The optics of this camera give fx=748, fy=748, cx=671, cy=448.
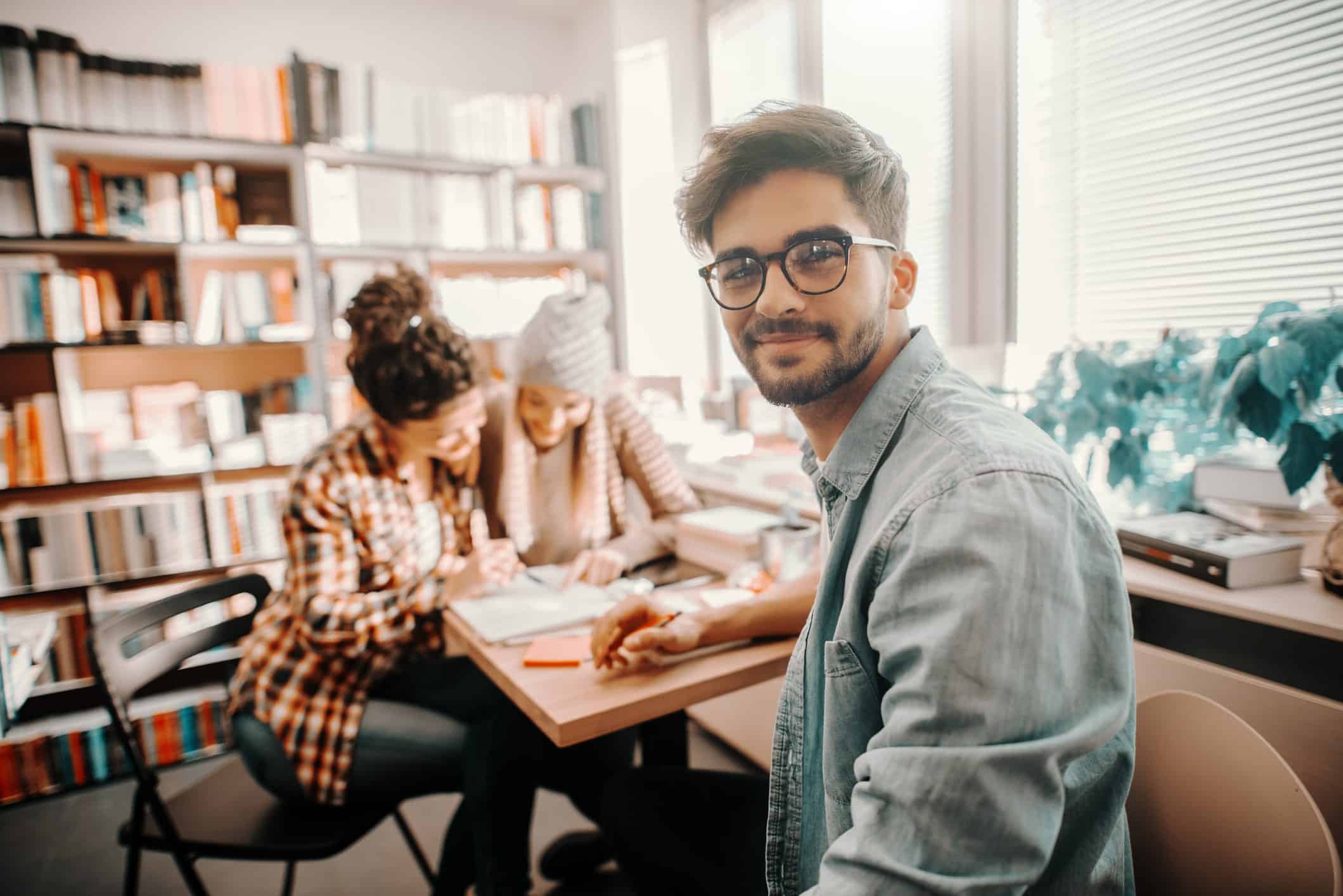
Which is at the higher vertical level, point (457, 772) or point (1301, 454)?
point (1301, 454)

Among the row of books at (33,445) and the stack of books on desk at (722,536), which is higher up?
the row of books at (33,445)

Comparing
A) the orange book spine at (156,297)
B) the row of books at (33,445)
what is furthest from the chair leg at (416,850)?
the orange book spine at (156,297)

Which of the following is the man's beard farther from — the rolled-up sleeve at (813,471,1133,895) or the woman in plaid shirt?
the woman in plaid shirt

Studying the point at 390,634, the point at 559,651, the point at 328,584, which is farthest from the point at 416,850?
the point at 559,651

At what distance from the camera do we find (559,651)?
1290 mm

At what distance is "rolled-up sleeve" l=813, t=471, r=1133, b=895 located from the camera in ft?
1.92

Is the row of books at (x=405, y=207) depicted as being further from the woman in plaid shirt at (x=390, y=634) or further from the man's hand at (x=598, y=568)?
the man's hand at (x=598, y=568)

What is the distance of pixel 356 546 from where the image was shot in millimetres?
1640

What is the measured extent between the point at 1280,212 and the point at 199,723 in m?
3.51

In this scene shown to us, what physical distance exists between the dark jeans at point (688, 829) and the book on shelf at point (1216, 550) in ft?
2.70

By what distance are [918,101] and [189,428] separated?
2.80 m

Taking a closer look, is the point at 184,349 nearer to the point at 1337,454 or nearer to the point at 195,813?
the point at 195,813

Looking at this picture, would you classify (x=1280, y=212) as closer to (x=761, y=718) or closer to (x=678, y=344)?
(x=761, y=718)

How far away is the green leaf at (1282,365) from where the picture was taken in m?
1.16
